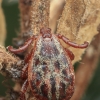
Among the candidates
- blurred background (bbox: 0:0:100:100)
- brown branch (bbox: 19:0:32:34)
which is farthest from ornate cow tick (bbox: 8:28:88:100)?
blurred background (bbox: 0:0:100:100)

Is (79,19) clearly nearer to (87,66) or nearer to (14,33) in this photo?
(87,66)

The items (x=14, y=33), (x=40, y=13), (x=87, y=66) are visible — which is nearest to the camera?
(x=40, y=13)

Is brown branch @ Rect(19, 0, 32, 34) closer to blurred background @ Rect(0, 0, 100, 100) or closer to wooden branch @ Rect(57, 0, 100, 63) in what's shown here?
wooden branch @ Rect(57, 0, 100, 63)

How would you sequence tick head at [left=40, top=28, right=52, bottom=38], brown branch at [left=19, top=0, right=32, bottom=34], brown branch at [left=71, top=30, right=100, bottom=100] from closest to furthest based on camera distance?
tick head at [left=40, top=28, right=52, bottom=38], brown branch at [left=19, top=0, right=32, bottom=34], brown branch at [left=71, top=30, right=100, bottom=100]

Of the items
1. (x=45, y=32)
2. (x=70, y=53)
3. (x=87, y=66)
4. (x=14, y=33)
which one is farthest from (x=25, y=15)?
(x=14, y=33)

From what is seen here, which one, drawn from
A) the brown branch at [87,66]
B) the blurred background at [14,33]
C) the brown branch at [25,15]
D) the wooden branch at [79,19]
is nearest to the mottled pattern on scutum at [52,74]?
the wooden branch at [79,19]

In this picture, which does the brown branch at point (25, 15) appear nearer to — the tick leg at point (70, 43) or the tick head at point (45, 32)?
the tick head at point (45, 32)

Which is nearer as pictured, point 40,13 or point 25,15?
point 40,13

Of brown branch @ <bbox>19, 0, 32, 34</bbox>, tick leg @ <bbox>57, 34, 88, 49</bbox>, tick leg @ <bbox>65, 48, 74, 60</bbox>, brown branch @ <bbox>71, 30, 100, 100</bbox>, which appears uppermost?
brown branch @ <bbox>19, 0, 32, 34</bbox>

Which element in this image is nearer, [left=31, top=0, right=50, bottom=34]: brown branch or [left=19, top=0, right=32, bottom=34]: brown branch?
[left=31, top=0, right=50, bottom=34]: brown branch
